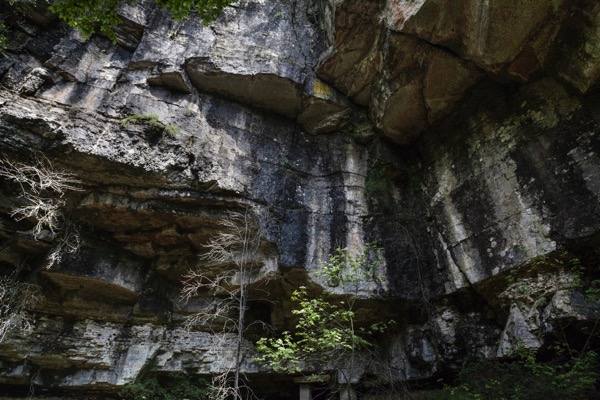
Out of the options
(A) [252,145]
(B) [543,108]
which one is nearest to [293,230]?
(A) [252,145]

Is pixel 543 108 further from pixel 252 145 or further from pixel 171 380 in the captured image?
pixel 171 380

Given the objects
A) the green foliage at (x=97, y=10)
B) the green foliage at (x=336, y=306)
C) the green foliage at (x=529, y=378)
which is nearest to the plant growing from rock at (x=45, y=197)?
the green foliage at (x=97, y=10)

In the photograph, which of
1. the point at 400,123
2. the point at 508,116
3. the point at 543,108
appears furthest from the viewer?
the point at 400,123

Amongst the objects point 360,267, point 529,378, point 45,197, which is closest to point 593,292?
point 529,378

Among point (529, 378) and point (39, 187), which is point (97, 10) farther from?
point (529, 378)

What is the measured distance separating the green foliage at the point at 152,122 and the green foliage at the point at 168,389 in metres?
5.15

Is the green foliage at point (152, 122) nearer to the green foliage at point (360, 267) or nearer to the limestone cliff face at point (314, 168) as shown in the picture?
the limestone cliff face at point (314, 168)

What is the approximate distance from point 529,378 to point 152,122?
802 centimetres

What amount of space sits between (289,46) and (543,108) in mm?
5894

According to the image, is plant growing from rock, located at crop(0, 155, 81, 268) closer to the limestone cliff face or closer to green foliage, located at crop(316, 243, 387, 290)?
the limestone cliff face

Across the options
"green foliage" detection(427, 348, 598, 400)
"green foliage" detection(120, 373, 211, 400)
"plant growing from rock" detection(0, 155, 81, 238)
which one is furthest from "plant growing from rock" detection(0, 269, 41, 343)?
"green foliage" detection(427, 348, 598, 400)

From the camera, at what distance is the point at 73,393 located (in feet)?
24.7

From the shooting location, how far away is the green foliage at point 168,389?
24.5ft

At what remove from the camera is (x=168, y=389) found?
795 centimetres
